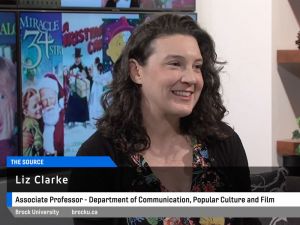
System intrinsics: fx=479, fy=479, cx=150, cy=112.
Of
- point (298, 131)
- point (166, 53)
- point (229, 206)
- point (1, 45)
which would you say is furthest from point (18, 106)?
point (298, 131)

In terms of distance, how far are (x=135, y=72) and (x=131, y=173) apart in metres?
0.26

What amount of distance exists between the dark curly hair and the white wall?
3.19ft

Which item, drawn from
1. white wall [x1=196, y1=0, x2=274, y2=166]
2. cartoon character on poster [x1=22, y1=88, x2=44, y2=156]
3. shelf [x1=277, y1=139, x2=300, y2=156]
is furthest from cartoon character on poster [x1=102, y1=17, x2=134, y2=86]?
shelf [x1=277, y1=139, x2=300, y2=156]

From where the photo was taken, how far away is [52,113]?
1936 mm

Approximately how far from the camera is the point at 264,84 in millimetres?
2174

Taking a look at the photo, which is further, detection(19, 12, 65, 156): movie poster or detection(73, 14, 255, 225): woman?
detection(19, 12, 65, 156): movie poster

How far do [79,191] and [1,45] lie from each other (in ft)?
3.01

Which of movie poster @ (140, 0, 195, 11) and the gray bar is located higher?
movie poster @ (140, 0, 195, 11)

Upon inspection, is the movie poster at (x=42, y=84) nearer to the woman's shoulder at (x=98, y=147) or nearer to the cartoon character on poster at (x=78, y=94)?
the cartoon character on poster at (x=78, y=94)

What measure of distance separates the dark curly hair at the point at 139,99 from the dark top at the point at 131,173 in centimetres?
2

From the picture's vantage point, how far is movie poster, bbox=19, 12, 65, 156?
6.21ft

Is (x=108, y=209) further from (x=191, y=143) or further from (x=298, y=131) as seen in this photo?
(x=298, y=131)

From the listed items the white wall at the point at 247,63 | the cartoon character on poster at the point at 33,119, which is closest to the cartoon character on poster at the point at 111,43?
the cartoon character on poster at the point at 33,119

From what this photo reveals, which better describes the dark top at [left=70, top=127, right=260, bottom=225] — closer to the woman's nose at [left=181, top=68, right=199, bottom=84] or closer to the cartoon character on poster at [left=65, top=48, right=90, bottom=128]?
the woman's nose at [left=181, top=68, right=199, bottom=84]
